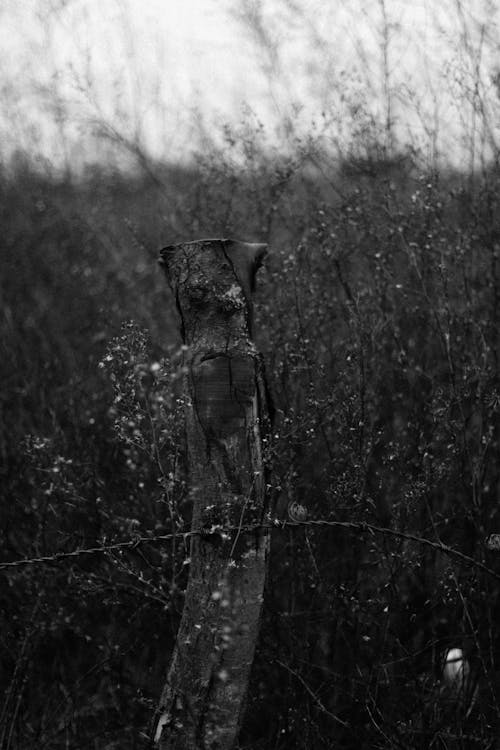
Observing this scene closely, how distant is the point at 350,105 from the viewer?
183 inches

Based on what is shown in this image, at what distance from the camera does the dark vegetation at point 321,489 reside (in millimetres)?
3420

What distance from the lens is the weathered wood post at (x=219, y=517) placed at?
2.56 m

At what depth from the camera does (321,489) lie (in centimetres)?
389

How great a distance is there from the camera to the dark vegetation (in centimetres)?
342

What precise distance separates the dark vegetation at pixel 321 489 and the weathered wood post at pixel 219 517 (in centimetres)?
13

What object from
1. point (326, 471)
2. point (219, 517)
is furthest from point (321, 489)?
point (219, 517)

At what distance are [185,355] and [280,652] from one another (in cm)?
159

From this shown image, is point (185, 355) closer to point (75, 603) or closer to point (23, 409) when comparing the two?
point (75, 603)

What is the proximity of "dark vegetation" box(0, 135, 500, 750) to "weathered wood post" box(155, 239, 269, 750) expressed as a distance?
0.42ft

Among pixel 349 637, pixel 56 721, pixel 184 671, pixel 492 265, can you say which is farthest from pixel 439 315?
pixel 56 721

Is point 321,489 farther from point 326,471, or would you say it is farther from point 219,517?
point 219,517

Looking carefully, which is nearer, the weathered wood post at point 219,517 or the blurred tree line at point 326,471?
the weathered wood post at point 219,517

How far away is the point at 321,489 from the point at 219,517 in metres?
1.41

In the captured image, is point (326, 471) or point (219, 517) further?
point (326, 471)
